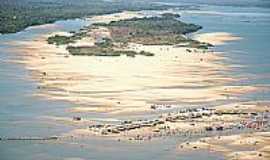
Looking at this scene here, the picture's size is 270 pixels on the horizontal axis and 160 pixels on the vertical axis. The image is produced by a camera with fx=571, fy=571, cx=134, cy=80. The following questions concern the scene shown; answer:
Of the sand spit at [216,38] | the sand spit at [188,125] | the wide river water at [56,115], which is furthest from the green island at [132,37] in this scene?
the sand spit at [188,125]

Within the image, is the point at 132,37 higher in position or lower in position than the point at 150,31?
lower

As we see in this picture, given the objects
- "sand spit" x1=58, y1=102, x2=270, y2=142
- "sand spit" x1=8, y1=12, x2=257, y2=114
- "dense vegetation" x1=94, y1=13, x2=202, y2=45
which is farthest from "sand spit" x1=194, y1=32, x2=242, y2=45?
"sand spit" x1=58, y1=102, x2=270, y2=142

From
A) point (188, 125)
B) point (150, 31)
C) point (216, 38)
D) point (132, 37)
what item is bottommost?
point (188, 125)

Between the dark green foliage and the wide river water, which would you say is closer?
the wide river water

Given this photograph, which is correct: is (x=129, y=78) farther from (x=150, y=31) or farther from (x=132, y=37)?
(x=150, y=31)

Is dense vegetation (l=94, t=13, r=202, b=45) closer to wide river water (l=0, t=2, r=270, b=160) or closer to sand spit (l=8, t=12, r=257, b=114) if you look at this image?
sand spit (l=8, t=12, r=257, b=114)

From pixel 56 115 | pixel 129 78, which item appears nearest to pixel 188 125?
pixel 56 115

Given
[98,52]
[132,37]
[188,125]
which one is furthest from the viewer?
[132,37]
